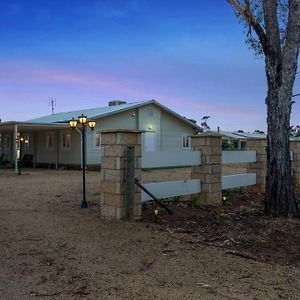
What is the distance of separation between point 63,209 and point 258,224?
3.79 meters

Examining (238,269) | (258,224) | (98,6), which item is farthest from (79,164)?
(238,269)

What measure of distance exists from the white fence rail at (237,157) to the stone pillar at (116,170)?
133 inches

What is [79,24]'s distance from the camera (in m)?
13.0

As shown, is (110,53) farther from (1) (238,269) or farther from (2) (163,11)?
A: (1) (238,269)

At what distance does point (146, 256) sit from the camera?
16.8 feet

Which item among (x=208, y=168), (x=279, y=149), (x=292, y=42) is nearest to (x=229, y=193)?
(x=208, y=168)

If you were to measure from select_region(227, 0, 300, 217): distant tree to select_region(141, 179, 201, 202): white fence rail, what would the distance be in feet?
5.27

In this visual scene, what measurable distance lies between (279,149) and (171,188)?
88.8 inches

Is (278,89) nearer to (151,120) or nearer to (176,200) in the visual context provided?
(176,200)

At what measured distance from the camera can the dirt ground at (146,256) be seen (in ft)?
13.0

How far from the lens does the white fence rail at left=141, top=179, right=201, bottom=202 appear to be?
25.7 ft

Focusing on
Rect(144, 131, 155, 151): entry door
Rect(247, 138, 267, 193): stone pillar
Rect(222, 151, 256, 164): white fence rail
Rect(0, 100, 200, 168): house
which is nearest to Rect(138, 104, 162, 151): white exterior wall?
Rect(0, 100, 200, 168): house

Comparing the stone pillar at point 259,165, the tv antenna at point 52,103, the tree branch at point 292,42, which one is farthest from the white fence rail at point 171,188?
the tv antenna at point 52,103

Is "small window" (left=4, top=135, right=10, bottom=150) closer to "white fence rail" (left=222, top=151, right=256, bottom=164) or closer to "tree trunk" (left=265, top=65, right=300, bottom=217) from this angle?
"white fence rail" (left=222, top=151, right=256, bottom=164)
